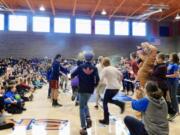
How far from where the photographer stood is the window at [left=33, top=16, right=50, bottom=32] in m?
17.9

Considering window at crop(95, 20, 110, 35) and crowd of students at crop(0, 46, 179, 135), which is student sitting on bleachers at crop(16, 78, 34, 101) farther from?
window at crop(95, 20, 110, 35)

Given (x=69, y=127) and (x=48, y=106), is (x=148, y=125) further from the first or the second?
(x=48, y=106)

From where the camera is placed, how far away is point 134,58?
6.60 m

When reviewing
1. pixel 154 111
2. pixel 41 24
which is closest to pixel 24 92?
pixel 154 111

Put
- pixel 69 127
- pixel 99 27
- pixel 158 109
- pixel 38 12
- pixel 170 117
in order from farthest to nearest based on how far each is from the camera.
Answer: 1. pixel 99 27
2. pixel 38 12
3. pixel 170 117
4. pixel 69 127
5. pixel 158 109

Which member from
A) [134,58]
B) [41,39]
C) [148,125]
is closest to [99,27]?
[41,39]

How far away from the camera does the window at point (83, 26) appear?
18594 mm

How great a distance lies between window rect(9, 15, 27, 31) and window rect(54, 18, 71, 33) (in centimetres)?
216

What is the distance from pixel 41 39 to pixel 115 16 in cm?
560

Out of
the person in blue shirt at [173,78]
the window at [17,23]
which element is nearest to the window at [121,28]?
the window at [17,23]

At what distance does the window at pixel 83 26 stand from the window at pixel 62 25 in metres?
0.67

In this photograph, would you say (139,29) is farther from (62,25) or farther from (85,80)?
(85,80)

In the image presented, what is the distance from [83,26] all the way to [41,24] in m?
3.05

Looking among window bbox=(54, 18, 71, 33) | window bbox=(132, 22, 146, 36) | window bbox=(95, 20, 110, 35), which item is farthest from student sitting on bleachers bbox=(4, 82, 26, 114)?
window bbox=(132, 22, 146, 36)
